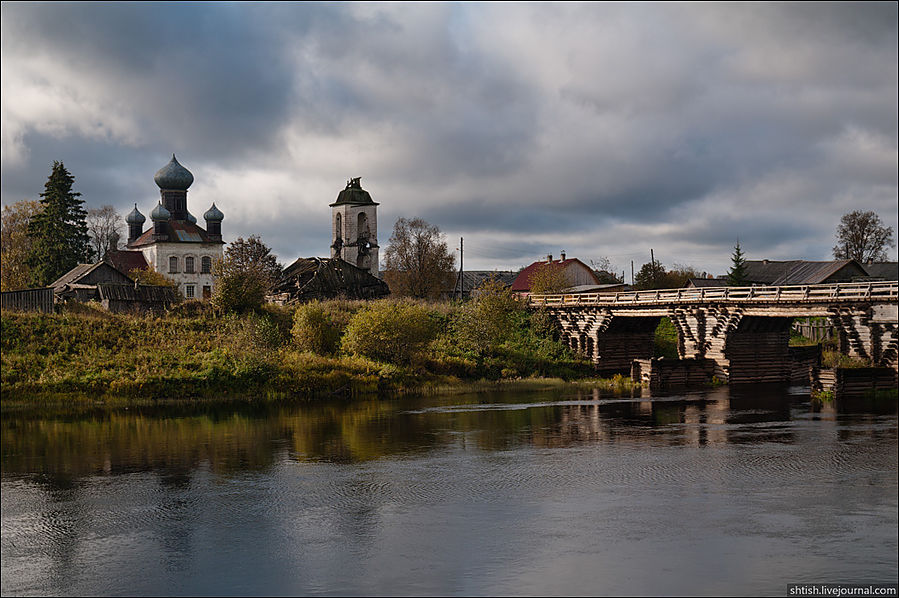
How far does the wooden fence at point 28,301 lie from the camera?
6275 centimetres

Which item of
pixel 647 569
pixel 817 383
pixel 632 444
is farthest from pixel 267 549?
pixel 817 383

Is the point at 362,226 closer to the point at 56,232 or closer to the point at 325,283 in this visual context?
the point at 325,283

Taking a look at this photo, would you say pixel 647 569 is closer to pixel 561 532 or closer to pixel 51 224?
pixel 561 532

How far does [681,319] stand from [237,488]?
4096cm

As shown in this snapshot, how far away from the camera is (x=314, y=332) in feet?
203

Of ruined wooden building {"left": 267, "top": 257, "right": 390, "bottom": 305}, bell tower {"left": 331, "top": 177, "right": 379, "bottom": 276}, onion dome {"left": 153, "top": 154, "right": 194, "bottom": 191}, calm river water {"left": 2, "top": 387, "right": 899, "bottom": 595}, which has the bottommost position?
calm river water {"left": 2, "top": 387, "right": 899, "bottom": 595}

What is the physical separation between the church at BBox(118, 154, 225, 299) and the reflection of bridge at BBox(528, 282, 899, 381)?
47.9m

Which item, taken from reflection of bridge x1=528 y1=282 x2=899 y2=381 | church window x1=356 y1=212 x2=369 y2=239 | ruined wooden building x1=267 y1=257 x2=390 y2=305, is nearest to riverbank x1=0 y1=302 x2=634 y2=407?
reflection of bridge x1=528 y1=282 x2=899 y2=381

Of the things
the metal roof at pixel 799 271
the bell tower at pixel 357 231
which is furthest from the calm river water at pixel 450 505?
the bell tower at pixel 357 231

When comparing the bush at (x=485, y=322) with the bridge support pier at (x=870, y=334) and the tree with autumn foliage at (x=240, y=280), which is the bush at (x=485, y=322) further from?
the bridge support pier at (x=870, y=334)

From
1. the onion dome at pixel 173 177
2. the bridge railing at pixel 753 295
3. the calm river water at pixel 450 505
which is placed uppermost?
the onion dome at pixel 173 177

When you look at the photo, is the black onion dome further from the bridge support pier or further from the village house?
the bridge support pier

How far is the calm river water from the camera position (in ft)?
65.2

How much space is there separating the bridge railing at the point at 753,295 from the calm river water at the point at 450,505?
8896 mm
